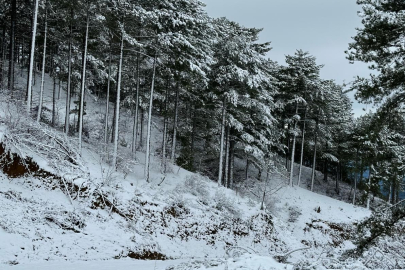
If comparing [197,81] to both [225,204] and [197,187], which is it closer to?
[197,187]

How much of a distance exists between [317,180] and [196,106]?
2224cm

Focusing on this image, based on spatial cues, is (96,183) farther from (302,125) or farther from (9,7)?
(302,125)

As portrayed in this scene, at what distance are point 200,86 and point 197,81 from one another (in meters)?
1.38

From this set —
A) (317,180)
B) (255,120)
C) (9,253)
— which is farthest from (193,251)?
(317,180)

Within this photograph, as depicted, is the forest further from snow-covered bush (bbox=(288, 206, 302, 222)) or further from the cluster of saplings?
snow-covered bush (bbox=(288, 206, 302, 222))

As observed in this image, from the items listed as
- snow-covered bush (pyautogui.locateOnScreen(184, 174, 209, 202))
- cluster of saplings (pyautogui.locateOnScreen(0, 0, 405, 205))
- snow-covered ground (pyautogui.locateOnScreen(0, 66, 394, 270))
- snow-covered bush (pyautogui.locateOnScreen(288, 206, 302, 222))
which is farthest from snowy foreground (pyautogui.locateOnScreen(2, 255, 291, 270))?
snow-covered bush (pyautogui.locateOnScreen(288, 206, 302, 222))

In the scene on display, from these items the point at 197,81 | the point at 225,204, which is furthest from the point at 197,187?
the point at 197,81

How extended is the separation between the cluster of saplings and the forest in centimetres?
8

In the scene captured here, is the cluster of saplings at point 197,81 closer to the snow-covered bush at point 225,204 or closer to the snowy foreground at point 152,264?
the snow-covered bush at point 225,204

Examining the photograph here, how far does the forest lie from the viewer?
9.16 meters

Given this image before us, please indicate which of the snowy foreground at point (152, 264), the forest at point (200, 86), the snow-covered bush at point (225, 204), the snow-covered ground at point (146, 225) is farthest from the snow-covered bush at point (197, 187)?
the snowy foreground at point (152, 264)

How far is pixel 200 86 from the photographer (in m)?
23.1

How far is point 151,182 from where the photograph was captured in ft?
55.9

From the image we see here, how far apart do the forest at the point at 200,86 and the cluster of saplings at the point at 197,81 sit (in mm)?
84
